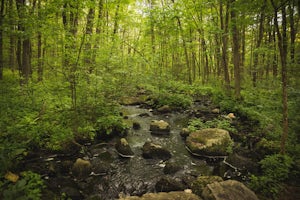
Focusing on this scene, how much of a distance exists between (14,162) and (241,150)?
23.3ft

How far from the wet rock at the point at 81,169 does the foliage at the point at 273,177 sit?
14.4 ft

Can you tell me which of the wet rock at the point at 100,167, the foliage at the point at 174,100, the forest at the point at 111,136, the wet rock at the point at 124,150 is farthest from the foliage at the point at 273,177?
the foliage at the point at 174,100

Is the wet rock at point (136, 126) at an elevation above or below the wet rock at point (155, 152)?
above

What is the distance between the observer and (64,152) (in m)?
5.80

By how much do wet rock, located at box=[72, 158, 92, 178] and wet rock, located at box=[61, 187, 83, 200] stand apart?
0.66m

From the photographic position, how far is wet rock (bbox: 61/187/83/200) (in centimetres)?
397

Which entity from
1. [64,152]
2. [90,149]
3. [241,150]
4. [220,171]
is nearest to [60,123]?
[64,152]

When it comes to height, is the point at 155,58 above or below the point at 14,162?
above

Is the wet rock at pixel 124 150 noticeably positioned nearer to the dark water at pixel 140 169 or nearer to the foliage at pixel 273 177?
the dark water at pixel 140 169

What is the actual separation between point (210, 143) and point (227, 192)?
9.04ft

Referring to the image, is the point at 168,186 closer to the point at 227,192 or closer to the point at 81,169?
the point at 227,192

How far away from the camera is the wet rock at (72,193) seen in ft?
13.0

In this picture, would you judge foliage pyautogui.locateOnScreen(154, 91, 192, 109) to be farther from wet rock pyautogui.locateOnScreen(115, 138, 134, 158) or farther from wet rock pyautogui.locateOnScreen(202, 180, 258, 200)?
wet rock pyautogui.locateOnScreen(202, 180, 258, 200)

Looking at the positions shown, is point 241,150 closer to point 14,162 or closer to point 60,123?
point 60,123
